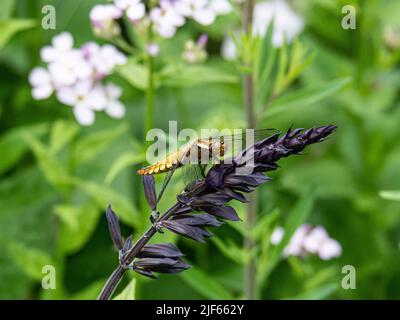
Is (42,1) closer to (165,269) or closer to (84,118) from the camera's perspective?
(84,118)

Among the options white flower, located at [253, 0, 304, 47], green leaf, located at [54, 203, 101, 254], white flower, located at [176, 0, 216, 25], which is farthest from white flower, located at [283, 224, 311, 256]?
white flower, located at [253, 0, 304, 47]

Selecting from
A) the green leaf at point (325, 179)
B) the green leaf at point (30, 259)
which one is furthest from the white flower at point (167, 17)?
the green leaf at point (325, 179)

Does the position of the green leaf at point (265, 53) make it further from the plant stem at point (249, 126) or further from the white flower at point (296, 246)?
the white flower at point (296, 246)

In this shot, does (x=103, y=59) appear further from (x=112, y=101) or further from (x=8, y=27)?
(x=8, y=27)

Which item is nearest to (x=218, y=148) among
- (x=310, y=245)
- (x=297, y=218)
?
(x=297, y=218)

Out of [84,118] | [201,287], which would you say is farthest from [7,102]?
[201,287]
